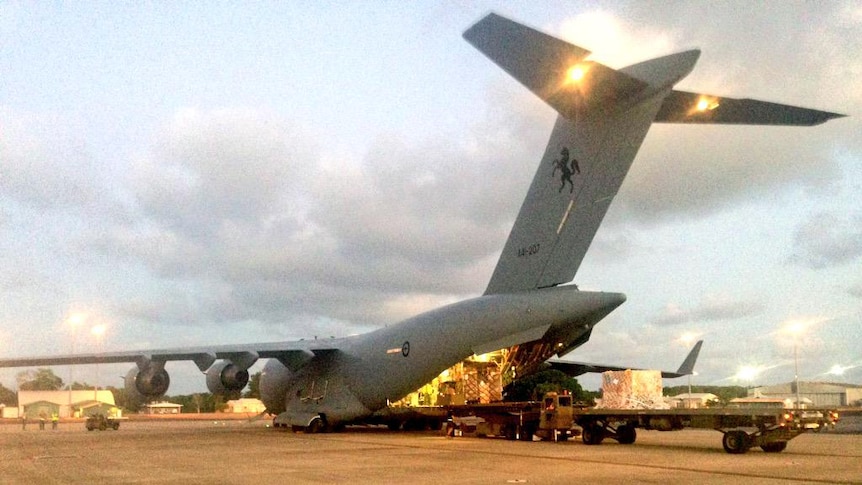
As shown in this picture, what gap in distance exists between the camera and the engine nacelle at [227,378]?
89.2 ft

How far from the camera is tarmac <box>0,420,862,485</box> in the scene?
Answer: 1170 centimetres

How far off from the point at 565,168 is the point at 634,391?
5.64 meters

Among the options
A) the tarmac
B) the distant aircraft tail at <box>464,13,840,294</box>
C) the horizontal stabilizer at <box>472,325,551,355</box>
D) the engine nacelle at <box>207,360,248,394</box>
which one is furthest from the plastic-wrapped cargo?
the engine nacelle at <box>207,360,248,394</box>

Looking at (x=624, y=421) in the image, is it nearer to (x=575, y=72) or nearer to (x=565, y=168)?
(x=565, y=168)

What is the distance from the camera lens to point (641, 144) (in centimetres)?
1708

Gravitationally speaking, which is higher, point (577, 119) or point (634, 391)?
point (577, 119)

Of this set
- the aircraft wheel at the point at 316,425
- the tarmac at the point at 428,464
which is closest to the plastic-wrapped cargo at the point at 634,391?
the tarmac at the point at 428,464

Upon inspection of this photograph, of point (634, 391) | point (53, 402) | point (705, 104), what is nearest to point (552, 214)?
point (705, 104)

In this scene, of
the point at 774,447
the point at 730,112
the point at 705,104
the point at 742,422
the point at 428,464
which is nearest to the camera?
the point at 428,464

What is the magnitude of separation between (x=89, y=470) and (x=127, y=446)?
7.50 m

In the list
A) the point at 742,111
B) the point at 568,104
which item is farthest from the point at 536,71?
the point at 742,111

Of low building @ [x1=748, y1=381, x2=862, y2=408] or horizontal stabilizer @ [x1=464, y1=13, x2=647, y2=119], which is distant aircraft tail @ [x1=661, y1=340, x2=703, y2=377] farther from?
horizontal stabilizer @ [x1=464, y1=13, x2=647, y2=119]

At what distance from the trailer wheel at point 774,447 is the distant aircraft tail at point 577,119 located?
5.48 meters

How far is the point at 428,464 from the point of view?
14047mm
